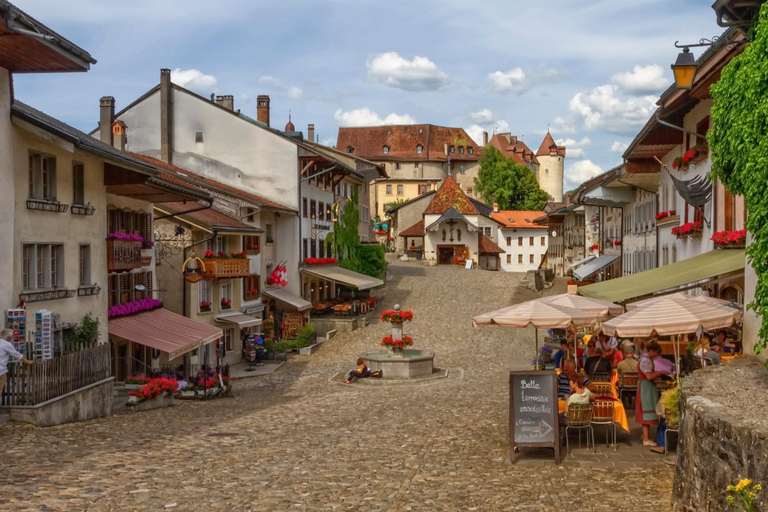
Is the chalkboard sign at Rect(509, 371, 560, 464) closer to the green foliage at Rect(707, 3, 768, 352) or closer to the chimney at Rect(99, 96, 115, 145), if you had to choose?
the green foliage at Rect(707, 3, 768, 352)

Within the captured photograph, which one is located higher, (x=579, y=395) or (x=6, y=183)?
(x=6, y=183)

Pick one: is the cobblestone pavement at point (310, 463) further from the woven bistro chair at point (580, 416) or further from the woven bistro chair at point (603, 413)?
the woven bistro chair at point (580, 416)

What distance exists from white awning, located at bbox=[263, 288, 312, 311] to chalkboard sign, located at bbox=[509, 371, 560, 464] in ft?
91.5

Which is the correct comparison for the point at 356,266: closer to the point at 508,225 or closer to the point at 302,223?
the point at 302,223

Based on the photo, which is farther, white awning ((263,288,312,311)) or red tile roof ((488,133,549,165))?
red tile roof ((488,133,549,165))

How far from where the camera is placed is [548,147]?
481 ft

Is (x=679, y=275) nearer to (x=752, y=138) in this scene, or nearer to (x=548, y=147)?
(x=752, y=138)

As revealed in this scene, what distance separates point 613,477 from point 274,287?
3212 centimetres

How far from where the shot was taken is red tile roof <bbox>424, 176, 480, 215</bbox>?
84875 mm

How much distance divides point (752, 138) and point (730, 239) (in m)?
9.02

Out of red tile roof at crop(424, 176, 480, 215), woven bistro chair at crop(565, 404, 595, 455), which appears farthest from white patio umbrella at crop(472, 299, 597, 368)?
red tile roof at crop(424, 176, 480, 215)

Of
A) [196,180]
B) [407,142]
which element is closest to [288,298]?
[196,180]

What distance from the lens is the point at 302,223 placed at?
4594 cm

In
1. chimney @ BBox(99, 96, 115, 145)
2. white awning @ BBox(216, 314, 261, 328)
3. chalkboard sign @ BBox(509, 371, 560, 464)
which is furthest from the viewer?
chimney @ BBox(99, 96, 115, 145)
